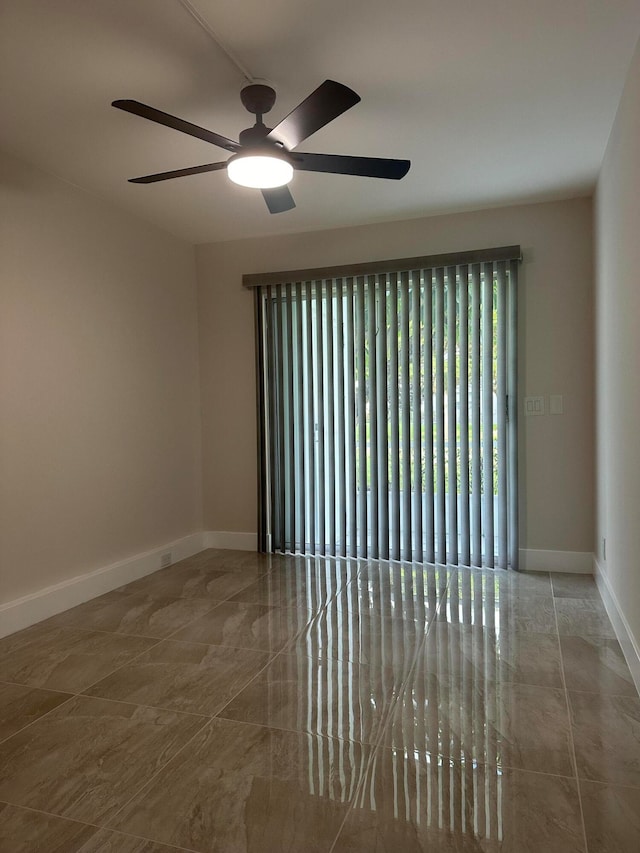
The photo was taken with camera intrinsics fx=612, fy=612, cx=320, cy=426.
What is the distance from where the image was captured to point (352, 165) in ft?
8.65

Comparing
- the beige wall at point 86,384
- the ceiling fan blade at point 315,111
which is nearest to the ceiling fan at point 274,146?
the ceiling fan blade at point 315,111

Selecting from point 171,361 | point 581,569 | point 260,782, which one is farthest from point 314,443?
point 260,782

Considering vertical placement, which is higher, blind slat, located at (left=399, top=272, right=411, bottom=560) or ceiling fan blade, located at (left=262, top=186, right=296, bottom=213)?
ceiling fan blade, located at (left=262, top=186, right=296, bottom=213)

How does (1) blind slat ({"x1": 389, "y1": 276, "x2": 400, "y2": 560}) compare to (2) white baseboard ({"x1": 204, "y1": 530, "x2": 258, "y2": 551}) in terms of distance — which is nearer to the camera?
(1) blind slat ({"x1": 389, "y1": 276, "x2": 400, "y2": 560})

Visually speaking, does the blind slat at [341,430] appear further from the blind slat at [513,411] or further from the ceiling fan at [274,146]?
the ceiling fan at [274,146]

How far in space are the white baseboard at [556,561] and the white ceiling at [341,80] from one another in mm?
2478

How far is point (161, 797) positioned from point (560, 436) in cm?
340

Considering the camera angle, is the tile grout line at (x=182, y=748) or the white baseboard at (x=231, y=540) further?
the white baseboard at (x=231, y=540)

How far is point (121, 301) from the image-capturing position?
4.24m

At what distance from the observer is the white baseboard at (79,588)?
330 centimetres

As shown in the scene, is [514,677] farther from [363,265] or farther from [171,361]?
[171,361]

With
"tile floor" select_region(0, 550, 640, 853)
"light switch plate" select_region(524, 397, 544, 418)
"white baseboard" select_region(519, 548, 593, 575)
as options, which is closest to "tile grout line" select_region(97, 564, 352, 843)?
"tile floor" select_region(0, 550, 640, 853)

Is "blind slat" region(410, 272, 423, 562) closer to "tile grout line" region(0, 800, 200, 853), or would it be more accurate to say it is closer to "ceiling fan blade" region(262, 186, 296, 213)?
"ceiling fan blade" region(262, 186, 296, 213)

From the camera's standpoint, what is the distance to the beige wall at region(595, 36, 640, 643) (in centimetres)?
256
